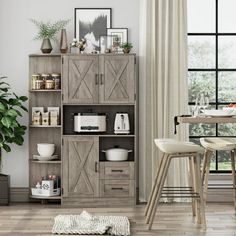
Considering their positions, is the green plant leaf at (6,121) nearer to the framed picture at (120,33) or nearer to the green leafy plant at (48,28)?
the green leafy plant at (48,28)

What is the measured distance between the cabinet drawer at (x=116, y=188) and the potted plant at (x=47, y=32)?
5.12ft

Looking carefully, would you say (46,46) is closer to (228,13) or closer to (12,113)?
(12,113)

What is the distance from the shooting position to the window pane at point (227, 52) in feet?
24.0

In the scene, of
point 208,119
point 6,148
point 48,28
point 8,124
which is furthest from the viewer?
point 48,28

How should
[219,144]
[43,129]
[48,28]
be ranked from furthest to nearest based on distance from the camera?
[43,129], [48,28], [219,144]

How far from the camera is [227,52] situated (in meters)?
7.31

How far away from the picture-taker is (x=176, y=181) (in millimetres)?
7043

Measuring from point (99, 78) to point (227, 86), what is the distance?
1519 mm

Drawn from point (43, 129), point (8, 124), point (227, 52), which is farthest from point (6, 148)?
point (227, 52)

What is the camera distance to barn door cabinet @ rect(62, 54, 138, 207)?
6.82 meters

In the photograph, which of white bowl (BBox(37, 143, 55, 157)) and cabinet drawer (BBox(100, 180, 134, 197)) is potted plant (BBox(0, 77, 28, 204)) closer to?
white bowl (BBox(37, 143, 55, 157))

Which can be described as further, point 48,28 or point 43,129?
point 43,129

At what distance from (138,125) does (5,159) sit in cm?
152

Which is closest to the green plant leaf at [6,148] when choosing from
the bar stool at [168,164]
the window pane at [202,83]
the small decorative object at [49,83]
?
the small decorative object at [49,83]
